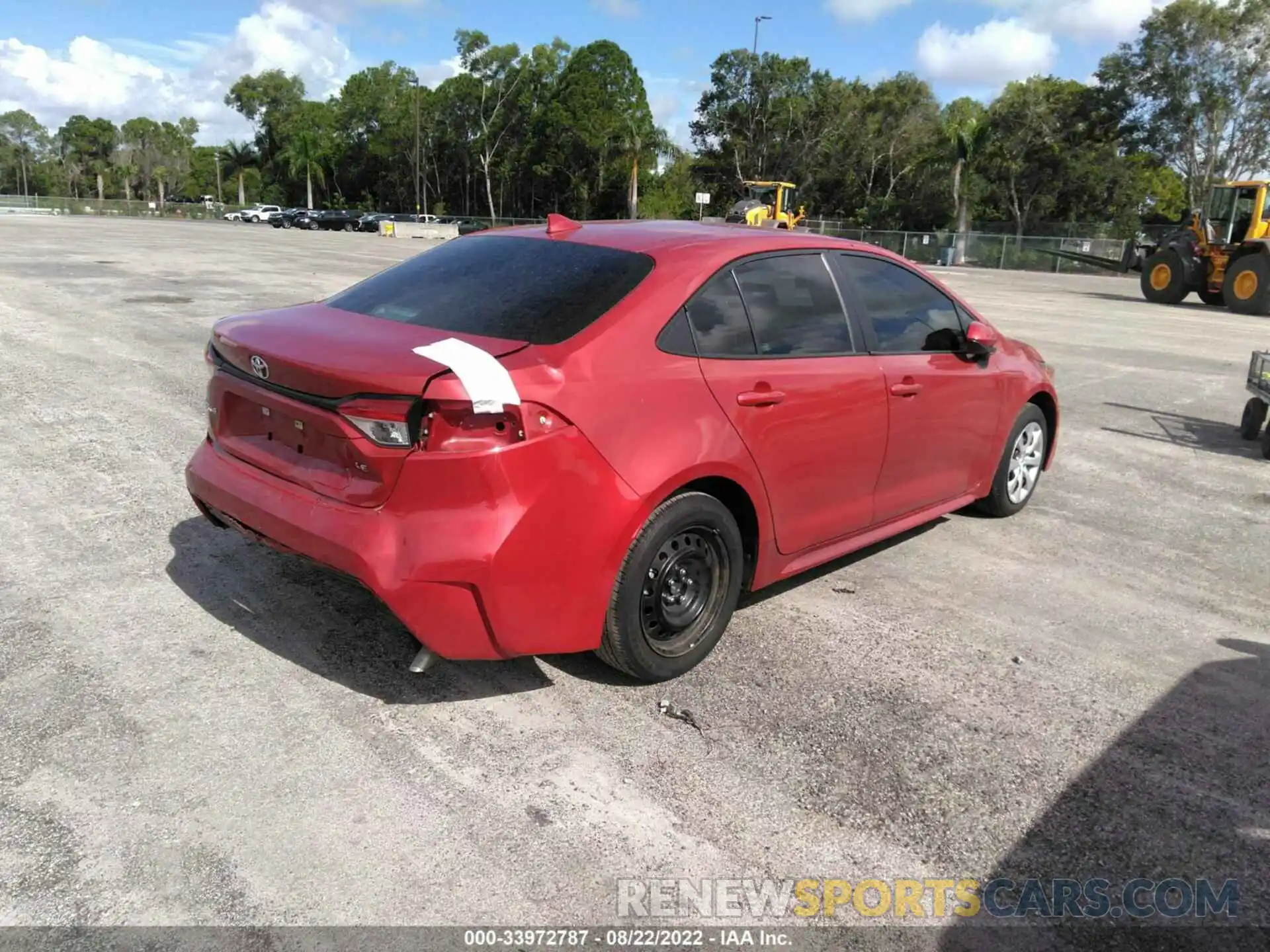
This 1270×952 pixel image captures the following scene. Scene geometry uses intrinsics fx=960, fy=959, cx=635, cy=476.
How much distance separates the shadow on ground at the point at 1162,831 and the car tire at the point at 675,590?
51.8 inches

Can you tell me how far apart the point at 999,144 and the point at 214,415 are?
5887 centimetres

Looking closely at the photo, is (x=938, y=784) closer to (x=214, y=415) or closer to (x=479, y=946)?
(x=479, y=946)

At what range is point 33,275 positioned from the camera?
620 inches

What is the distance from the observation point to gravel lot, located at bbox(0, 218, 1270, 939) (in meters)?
2.61

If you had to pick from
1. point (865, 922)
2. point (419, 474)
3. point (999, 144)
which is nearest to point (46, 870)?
point (419, 474)

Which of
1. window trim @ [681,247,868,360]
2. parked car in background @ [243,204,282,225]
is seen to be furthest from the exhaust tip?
parked car in background @ [243,204,282,225]

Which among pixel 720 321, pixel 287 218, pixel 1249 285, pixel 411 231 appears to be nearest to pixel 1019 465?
pixel 720 321

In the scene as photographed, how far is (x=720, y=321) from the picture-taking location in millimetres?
3699

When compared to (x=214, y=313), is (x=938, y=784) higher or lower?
lower

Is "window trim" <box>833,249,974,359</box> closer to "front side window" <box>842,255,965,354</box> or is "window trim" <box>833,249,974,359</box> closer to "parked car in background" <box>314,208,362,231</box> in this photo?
"front side window" <box>842,255,965,354</box>

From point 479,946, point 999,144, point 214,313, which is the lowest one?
point 479,946

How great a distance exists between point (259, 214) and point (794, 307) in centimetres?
7568

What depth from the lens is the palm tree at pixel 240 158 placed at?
325 feet

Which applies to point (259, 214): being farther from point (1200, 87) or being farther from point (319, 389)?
point (319, 389)
